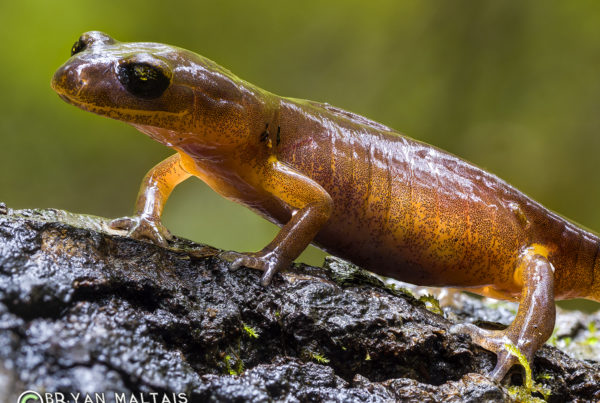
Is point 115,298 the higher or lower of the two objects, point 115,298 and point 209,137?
the lower

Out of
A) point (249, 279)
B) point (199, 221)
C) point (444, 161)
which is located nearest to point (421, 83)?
point (199, 221)

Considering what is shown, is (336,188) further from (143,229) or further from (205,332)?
(205,332)

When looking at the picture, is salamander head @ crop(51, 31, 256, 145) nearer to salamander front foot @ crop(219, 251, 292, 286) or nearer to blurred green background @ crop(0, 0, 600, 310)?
salamander front foot @ crop(219, 251, 292, 286)

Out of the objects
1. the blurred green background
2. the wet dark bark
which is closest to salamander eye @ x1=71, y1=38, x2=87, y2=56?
the wet dark bark

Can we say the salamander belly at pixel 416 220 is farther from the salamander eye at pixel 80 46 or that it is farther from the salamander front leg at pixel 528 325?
the salamander eye at pixel 80 46

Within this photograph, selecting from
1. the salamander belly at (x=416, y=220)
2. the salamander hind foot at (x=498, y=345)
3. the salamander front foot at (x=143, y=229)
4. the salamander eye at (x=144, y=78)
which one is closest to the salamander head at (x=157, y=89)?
the salamander eye at (x=144, y=78)

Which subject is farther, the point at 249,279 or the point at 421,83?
the point at 421,83

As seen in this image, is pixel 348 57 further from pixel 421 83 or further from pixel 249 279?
pixel 249 279
